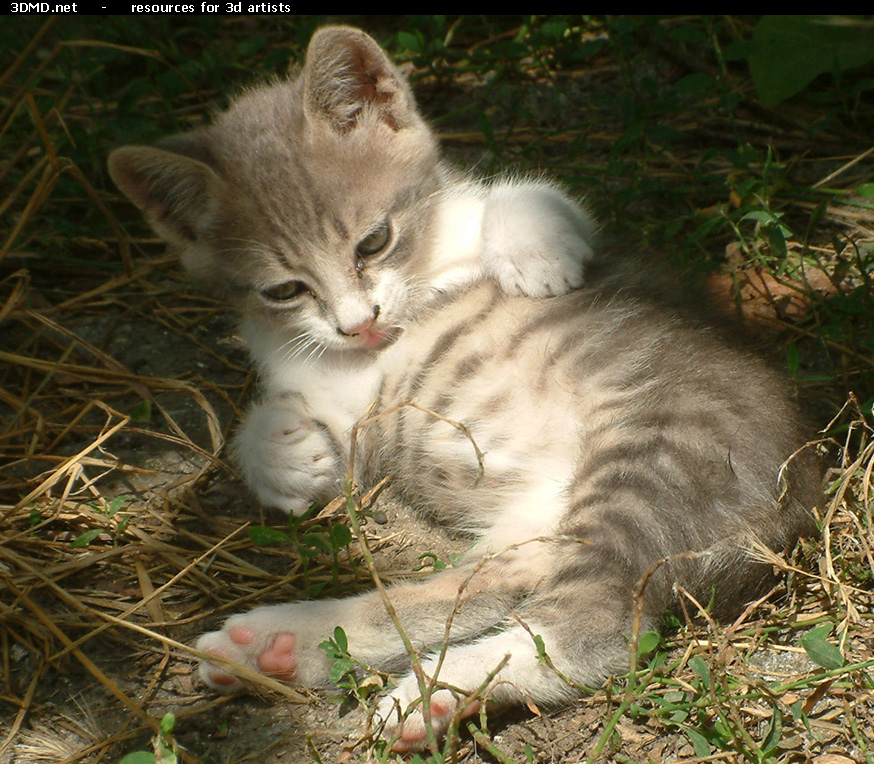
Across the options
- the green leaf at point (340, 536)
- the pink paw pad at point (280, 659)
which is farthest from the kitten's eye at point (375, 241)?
the pink paw pad at point (280, 659)

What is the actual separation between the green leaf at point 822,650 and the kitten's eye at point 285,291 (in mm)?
1396

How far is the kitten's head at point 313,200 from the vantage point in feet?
7.11

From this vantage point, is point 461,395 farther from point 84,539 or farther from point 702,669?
point 84,539

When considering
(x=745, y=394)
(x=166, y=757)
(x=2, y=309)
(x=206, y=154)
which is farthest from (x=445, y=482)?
(x=2, y=309)

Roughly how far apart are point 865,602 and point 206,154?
185 centimetres

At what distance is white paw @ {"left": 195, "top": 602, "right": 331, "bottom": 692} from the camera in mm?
1777

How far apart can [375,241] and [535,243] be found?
0.41 meters

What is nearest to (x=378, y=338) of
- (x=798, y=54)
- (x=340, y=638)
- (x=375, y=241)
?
(x=375, y=241)

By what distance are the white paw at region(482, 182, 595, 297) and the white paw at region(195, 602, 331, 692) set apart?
91cm

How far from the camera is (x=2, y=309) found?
8.55 feet

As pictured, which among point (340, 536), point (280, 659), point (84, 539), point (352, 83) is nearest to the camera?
point (280, 659)

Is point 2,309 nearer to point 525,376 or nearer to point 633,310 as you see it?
point 525,376

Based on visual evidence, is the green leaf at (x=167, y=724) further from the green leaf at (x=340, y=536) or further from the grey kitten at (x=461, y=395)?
the green leaf at (x=340, y=536)

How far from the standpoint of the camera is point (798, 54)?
2.84 m
